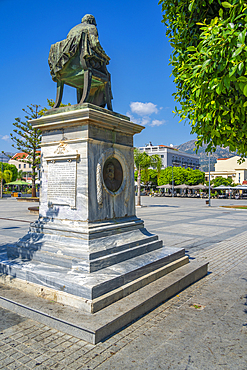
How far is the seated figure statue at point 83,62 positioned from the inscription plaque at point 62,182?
1185 mm

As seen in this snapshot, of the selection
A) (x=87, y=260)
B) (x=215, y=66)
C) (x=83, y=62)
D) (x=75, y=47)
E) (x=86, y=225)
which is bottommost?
(x=87, y=260)

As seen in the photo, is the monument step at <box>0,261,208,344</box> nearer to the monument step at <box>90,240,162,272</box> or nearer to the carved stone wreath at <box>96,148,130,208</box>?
A: the monument step at <box>90,240,162,272</box>

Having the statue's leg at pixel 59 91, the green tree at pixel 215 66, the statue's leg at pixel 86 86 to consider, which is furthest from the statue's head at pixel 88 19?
the green tree at pixel 215 66

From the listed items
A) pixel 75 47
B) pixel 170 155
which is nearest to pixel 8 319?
pixel 75 47

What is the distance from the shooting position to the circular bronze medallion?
5.15 metres

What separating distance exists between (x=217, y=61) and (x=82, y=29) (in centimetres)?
323

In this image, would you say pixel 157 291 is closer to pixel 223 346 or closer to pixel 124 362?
pixel 223 346

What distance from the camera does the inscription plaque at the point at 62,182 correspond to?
484 centimetres

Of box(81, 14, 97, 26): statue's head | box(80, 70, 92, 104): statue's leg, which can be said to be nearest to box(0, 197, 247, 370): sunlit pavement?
box(80, 70, 92, 104): statue's leg

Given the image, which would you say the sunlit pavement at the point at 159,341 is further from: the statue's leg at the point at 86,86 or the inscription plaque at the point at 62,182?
the statue's leg at the point at 86,86

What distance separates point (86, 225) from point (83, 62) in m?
2.96

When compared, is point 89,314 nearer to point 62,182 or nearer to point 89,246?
point 89,246

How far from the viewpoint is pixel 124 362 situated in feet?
9.53

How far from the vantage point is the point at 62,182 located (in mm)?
4992
